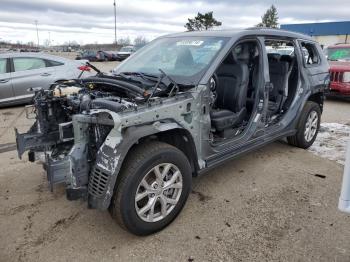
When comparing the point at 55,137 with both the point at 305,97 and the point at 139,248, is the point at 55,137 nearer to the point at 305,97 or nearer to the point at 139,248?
the point at 139,248

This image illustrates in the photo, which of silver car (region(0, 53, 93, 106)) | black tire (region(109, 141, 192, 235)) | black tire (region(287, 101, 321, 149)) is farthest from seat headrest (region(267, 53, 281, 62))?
silver car (region(0, 53, 93, 106))

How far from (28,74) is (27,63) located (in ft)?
1.06

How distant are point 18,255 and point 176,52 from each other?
2.74 m

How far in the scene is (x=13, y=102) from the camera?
8266 millimetres

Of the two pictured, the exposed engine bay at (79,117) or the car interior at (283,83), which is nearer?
the exposed engine bay at (79,117)

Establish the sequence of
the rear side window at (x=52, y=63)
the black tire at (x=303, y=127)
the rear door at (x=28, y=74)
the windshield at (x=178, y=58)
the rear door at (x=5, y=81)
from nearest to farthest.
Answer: the windshield at (x=178, y=58) → the black tire at (x=303, y=127) → the rear door at (x=5, y=81) → the rear door at (x=28, y=74) → the rear side window at (x=52, y=63)

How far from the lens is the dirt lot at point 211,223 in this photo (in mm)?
2816

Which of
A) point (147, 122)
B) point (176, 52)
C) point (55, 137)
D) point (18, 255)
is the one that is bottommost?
point (18, 255)

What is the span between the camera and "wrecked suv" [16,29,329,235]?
9.01 feet

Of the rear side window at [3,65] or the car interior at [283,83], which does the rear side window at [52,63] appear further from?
the car interior at [283,83]

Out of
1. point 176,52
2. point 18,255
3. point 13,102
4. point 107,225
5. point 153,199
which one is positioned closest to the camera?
point 18,255

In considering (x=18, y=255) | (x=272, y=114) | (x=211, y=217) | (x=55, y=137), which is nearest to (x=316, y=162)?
(x=272, y=114)

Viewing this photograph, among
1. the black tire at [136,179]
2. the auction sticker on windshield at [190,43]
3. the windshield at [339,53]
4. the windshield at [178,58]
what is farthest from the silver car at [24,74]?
the windshield at [339,53]

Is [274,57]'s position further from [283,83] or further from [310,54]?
[310,54]
